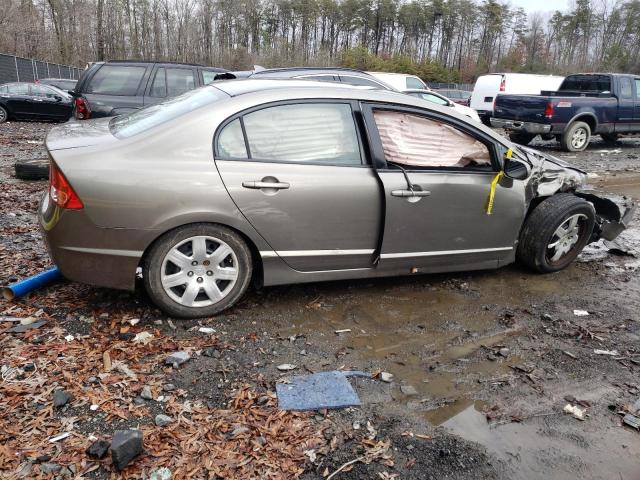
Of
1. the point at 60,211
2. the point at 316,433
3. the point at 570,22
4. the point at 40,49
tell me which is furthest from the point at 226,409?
the point at 570,22

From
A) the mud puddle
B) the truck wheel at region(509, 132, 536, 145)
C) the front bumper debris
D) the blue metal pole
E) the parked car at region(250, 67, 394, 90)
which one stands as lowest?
the mud puddle

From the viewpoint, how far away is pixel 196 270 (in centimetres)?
347

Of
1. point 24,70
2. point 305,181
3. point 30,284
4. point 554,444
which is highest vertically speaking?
point 24,70

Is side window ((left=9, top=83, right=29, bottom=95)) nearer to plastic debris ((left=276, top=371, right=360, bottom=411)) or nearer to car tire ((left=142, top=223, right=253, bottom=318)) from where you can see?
car tire ((left=142, top=223, right=253, bottom=318))

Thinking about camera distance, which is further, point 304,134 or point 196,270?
point 304,134

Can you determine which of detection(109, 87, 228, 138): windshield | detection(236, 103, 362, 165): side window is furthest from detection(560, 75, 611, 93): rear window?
detection(109, 87, 228, 138): windshield

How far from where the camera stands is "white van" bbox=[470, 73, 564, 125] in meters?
18.9

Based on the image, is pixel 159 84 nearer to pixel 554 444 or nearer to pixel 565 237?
pixel 565 237

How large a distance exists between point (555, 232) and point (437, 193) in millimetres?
1411

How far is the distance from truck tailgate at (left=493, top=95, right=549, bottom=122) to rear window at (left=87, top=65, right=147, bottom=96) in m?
8.82

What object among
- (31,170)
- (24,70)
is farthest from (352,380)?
(24,70)

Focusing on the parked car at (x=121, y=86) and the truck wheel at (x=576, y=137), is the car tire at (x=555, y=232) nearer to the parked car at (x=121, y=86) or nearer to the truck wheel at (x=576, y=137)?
the parked car at (x=121, y=86)

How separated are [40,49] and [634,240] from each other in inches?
1641

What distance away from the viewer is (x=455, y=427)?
2.70m
